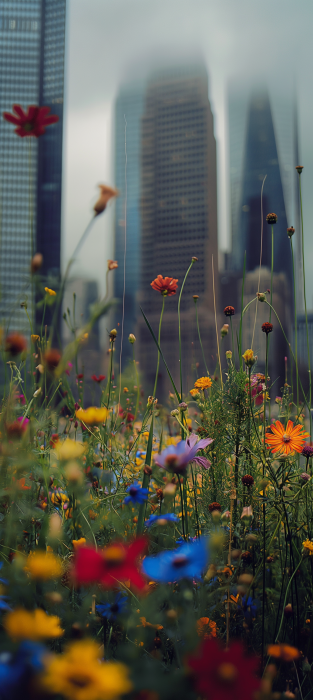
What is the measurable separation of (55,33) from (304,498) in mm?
23238

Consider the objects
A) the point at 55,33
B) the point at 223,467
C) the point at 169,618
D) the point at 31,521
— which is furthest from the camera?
the point at 55,33

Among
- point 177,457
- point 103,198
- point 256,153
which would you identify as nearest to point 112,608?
point 177,457

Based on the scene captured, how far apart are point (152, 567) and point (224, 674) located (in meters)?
0.09

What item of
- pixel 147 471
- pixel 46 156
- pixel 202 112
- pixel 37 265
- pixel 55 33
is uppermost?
pixel 202 112

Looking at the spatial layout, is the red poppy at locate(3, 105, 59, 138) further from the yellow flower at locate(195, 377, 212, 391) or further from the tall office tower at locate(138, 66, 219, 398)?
the tall office tower at locate(138, 66, 219, 398)

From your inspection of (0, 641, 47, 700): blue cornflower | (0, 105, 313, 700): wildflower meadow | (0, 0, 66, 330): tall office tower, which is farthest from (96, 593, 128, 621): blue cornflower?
(0, 0, 66, 330): tall office tower

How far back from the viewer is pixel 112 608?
46 centimetres

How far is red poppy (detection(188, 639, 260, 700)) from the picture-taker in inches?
7.3

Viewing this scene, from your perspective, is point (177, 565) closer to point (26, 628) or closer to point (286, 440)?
point (26, 628)

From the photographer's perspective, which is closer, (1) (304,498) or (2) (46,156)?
(1) (304,498)

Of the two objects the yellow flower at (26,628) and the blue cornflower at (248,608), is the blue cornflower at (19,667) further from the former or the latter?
the blue cornflower at (248,608)

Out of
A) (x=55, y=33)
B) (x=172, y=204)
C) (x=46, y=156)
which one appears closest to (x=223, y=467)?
(x=46, y=156)

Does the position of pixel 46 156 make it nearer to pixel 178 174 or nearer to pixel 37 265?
pixel 37 265

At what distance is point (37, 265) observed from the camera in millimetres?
371
